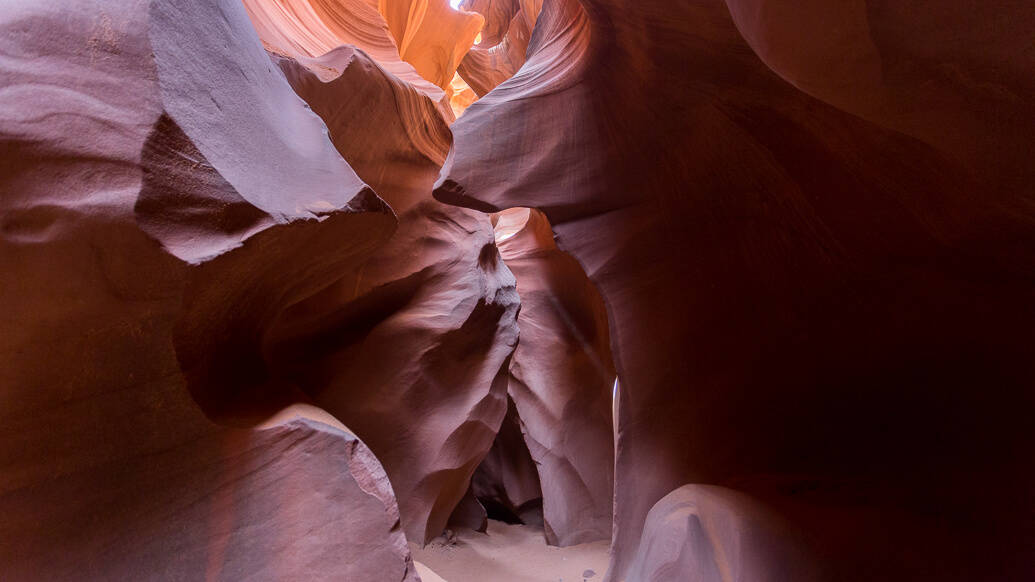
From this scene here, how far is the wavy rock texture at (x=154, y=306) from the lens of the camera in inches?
60.5

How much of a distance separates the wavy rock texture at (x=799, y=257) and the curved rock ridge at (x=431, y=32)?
3756 mm

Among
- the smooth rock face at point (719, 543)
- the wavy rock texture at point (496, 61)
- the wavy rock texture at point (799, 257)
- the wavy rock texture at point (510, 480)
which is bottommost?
the wavy rock texture at point (510, 480)

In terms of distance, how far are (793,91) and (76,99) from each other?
245 cm

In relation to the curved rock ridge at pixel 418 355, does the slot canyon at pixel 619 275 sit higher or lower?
higher

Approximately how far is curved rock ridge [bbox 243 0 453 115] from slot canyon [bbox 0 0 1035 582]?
14 cm

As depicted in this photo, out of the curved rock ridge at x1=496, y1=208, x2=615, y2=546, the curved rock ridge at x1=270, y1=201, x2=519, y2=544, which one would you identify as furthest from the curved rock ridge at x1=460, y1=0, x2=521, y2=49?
the curved rock ridge at x1=270, y1=201, x2=519, y2=544

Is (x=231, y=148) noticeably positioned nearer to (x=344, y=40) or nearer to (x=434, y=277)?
(x=434, y=277)

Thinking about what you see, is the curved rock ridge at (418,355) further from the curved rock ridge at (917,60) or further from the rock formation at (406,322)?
the curved rock ridge at (917,60)

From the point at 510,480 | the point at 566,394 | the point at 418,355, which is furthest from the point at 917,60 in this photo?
the point at 510,480

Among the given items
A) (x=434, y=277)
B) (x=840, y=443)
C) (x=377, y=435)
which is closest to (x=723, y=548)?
(x=840, y=443)

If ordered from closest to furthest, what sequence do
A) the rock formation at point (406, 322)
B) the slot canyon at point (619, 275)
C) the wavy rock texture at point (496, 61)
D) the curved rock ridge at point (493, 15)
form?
1. the slot canyon at point (619, 275)
2. the rock formation at point (406, 322)
3. the wavy rock texture at point (496, 61)
4. the curved rock ridge at point (493, 15)

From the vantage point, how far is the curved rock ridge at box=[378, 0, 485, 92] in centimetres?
685

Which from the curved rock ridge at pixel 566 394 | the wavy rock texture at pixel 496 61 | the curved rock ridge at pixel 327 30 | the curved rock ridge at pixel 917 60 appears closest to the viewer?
the curved rock ridge at pixel 917 60

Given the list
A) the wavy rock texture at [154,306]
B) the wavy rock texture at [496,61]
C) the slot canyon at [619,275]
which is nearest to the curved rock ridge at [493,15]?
the wavy rock texture at [496,61]
